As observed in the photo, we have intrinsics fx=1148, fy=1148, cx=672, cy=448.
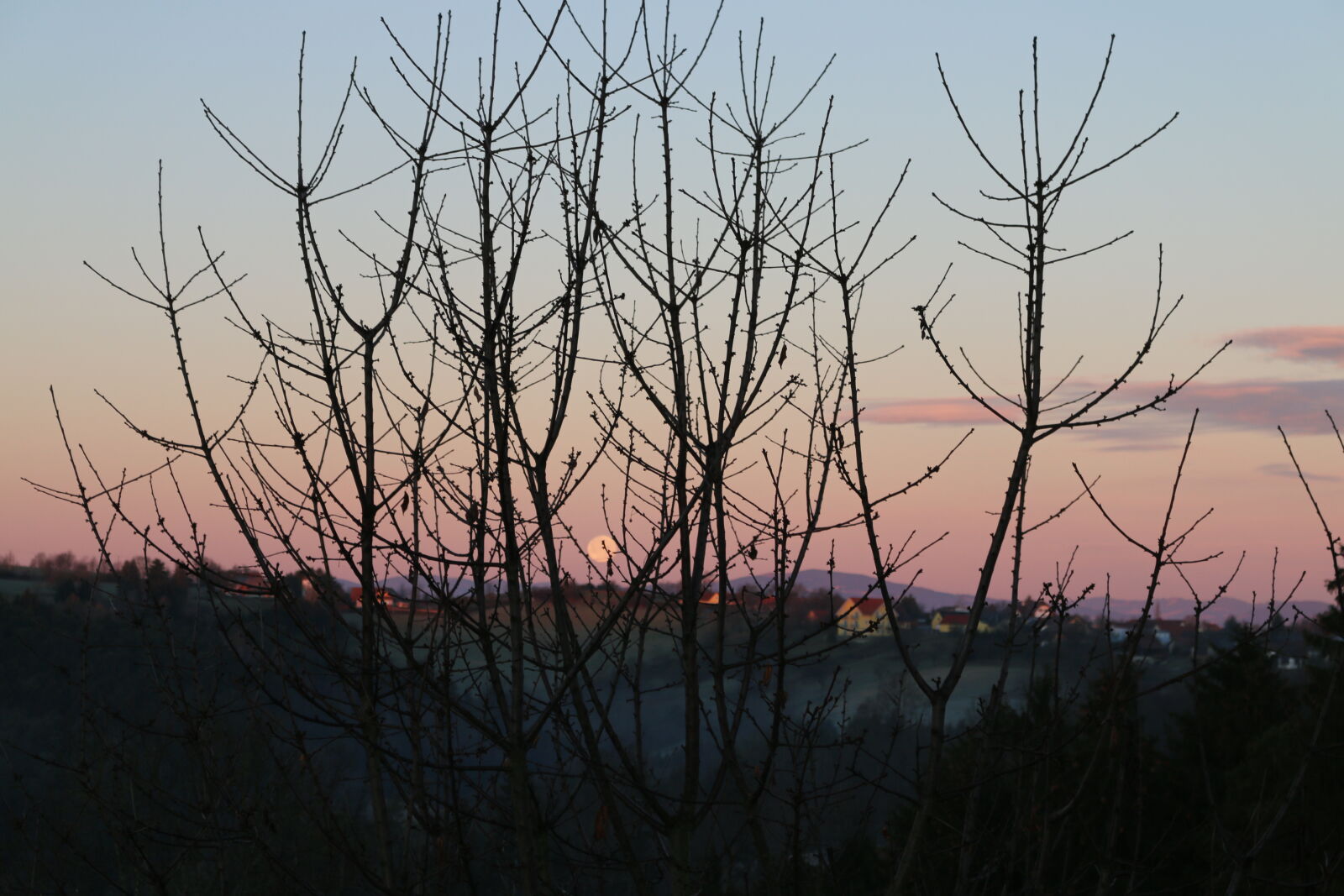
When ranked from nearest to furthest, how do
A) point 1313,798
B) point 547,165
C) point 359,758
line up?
point 547,165
point 1313,798
point 359,758

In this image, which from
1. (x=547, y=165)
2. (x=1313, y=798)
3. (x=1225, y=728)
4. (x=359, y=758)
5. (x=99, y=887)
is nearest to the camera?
(x=547, y=165)

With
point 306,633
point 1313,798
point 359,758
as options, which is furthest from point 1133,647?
point 359,758

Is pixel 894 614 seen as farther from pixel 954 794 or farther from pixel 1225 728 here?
pixel 1225 728

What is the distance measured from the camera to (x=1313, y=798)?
16.4m

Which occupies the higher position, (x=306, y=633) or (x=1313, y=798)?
(x=306, y=633)

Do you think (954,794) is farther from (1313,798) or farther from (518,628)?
(1313,798)

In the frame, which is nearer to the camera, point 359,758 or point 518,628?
point 518,628

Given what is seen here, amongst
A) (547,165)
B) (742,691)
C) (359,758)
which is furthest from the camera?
(359,758)

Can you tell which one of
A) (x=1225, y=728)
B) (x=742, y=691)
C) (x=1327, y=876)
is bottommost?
(x=1225, y=728)

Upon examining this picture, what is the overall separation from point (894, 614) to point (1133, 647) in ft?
2.41

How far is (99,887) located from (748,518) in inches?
1792

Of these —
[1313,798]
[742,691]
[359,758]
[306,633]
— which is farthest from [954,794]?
[359,758]

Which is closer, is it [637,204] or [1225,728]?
[637,204]

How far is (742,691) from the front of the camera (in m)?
3.93
